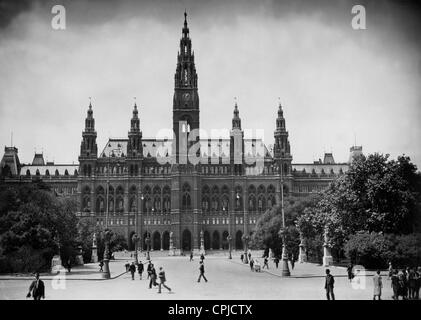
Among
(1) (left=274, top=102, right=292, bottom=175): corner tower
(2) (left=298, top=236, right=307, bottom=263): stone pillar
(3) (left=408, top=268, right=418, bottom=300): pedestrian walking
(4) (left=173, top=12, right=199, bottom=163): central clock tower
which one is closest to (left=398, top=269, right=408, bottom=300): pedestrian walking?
(3) (left=408, top=268, right=418, bottom=300): pedestrian walking

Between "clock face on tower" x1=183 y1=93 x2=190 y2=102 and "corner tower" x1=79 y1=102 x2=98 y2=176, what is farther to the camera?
"clock face on tower" x1=183 y1=93 x2=190 y2=102

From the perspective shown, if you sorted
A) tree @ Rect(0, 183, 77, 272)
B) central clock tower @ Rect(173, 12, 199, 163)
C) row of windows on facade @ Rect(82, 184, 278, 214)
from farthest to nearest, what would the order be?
central clock tower @ Rect(173, 12, 199, 163) < row of windows on facade @ Rect(82, 184, 278, 214) < tree @ Rect(0, 183, 77, 272)

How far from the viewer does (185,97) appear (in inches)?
5281

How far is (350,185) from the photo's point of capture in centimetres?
5072

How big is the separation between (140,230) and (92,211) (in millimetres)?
Result: 12412

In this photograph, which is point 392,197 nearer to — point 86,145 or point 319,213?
point 319,213

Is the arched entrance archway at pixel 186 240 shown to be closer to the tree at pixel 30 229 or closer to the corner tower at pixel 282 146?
the corner tower at pixel 282 146

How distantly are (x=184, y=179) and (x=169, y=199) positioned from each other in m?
6.75

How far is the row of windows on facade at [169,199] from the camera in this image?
427 ft

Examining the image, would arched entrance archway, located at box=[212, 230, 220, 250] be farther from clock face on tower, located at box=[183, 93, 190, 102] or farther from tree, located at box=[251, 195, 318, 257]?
tree, located at box=[251, 195, 318, 257]

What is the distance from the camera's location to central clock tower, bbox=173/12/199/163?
13075cm

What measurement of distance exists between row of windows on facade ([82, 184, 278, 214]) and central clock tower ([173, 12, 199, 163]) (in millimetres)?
10194
